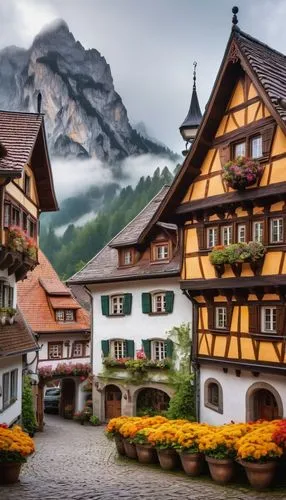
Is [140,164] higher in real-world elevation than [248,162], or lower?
higher

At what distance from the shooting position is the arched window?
20917mm

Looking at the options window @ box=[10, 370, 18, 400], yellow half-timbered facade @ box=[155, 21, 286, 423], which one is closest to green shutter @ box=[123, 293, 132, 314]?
yellow half-timbered facade @ box=[155, 21, 286, 423]

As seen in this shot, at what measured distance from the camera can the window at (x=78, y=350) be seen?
117ft

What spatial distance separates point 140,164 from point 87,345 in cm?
9370

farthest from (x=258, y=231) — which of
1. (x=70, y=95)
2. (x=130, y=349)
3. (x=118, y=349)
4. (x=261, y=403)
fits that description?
(x=70, y=95)

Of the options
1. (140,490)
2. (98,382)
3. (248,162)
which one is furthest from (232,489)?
(98,382)

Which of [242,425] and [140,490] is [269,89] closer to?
[242,425]

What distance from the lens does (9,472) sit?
1331cm

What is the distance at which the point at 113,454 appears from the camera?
62.4ft

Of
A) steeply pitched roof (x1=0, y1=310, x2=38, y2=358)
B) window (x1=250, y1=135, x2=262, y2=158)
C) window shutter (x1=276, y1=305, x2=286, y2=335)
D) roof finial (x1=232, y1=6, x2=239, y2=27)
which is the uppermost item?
roof finial (x1=232, y1=6, x2=239, y2=27)

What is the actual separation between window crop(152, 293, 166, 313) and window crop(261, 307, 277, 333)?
25.3 ft

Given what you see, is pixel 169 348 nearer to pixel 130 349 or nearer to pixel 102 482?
pixel 130 349

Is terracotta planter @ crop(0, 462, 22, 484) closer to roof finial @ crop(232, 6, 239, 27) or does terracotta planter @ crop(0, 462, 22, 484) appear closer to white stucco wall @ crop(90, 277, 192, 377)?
white stucco wall @ crop(90, 277, 192, 377)

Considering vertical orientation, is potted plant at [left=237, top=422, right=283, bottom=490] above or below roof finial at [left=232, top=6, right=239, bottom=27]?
below
